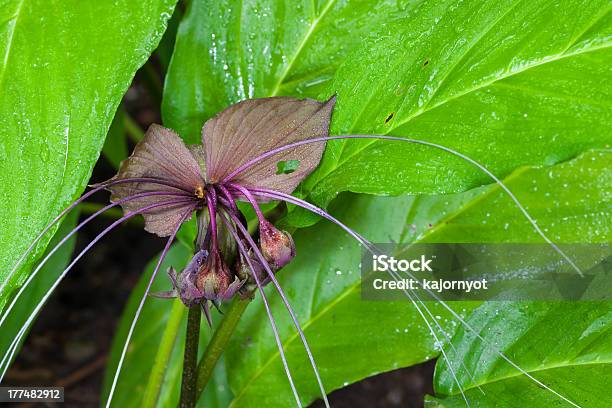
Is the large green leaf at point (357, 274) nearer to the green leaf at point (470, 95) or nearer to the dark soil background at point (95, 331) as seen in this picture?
the green leaf at point (470, 95)

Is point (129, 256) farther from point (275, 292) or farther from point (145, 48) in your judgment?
point (145, 48)

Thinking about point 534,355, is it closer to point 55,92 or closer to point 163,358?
point 163,358

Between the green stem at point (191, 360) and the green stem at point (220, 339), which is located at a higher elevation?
the green stem at point (220, 339)

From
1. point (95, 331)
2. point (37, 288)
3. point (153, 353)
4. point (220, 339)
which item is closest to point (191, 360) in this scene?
point (220, 339)

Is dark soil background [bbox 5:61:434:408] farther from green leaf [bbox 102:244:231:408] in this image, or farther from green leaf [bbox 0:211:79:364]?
green leaf [bbox 0:211:79:364]

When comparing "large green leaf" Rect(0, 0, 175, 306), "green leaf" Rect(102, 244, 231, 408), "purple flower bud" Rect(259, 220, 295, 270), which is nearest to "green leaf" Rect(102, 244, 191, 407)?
"green leaf" Rect(102, 244, 231, 408)

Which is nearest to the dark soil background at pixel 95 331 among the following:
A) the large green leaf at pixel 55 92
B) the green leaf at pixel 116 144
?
the green leaf at pixel 116 144
